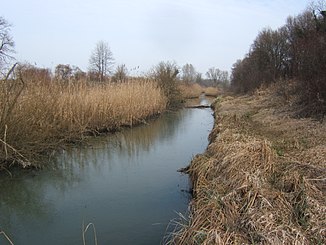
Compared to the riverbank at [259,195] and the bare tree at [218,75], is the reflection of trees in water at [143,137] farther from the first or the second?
the bare tree at [218,75]

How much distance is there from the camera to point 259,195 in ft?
14.4

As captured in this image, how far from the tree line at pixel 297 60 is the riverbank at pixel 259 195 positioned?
10.7ft

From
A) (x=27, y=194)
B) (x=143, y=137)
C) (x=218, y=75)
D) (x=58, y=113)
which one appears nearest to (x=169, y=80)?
(x=143, y=137)

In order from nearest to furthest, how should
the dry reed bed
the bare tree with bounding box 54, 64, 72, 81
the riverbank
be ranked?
the riverbank, the dry reed bed, the bare tree with bounding box 54, 64, 72, 81

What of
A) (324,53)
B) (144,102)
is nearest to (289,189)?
(324,53)

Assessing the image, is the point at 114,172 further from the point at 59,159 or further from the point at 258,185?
the point at 258,185

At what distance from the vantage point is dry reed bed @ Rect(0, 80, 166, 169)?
7961mm

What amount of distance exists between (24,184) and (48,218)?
1981mm

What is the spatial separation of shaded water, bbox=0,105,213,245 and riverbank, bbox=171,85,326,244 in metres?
0.79

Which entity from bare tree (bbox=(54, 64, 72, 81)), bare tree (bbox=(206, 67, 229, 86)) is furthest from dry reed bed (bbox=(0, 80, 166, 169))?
bare tree (bbox=(206, 67, 229, 86))

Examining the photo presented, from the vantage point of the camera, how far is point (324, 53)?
978 cm

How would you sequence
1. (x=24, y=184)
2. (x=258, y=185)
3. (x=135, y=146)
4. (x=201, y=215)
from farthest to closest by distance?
1. (x=135, y=146)
2. (x=24, y=184)
3. (x=258, y=185)
4. (x=201, y=215)

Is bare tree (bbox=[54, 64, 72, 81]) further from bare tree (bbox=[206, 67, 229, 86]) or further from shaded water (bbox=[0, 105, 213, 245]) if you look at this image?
bare tree (bbox=[206, 67, 229, 86])

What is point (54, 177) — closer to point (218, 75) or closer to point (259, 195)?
point (259, 195)
